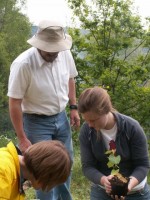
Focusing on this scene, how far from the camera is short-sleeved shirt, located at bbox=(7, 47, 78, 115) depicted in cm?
321

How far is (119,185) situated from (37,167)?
23.9 inches

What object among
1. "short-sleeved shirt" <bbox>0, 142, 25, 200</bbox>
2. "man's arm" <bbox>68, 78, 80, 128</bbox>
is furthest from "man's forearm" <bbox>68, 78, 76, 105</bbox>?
"short-sleeved shirt" <bbox>0, 142, 25, 200</bbox>

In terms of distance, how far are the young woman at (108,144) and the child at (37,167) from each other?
1.27ft

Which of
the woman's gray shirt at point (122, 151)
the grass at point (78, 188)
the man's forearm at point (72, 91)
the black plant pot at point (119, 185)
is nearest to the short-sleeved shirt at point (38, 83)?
the man's forearm at point (72, 91)

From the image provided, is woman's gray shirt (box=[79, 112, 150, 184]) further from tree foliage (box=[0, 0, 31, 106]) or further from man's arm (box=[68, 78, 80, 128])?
tree foliage (box=[0, 0, 31, 106])

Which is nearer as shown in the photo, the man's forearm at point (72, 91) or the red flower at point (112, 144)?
the red flower at point (112, 144)

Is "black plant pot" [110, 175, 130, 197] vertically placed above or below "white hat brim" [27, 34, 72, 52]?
below

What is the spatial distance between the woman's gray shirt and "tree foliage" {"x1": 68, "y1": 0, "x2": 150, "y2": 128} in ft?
13.2

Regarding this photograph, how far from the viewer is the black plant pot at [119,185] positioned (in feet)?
8.16

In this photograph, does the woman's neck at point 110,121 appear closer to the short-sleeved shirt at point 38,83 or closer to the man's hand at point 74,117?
the short-sleeved shirt at point 38,83

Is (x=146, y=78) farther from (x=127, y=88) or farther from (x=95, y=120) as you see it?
(x=95, y=120)

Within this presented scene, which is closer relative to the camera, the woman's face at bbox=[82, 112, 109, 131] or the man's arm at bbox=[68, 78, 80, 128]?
the woman's face at bbox=[82, 112, 109, 131]

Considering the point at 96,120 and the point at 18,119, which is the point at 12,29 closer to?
the point at 18,119

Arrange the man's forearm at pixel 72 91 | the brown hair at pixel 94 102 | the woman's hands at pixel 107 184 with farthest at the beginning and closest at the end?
the man's forearm at pixel 72 91 < the woman's hands at pixel 107 184 < the brown hair at pixel 94 102
